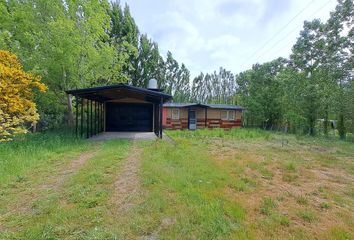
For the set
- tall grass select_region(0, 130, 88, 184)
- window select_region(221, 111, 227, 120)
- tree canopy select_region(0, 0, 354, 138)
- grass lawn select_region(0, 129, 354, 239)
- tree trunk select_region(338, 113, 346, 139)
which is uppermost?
tree canopy select_region(0, 0, 354, 138)

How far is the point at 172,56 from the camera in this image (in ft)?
101

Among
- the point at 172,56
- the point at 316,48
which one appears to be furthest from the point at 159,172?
the point at 172,56

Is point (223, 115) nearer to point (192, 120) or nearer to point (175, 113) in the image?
point (192, 120)

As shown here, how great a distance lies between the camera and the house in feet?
65.1

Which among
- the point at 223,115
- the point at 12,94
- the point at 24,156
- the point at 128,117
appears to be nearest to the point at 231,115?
the point at 223,115

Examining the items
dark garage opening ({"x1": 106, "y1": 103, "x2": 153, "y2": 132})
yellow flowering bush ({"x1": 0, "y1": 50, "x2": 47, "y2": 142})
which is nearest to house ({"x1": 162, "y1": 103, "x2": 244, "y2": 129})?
dark garage opening ({"x1": 106, "y1": 103, "x2": 153, "y2": 132})

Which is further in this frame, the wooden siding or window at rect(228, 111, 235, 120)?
window at rect(228, 111, 235, 120)

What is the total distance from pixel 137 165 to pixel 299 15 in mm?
10641

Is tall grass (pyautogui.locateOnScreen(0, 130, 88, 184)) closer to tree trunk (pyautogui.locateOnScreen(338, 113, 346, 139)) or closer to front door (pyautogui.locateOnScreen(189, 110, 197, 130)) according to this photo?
A: front door (pyautogui.locateOnScreen(189, 110, 197, 130))

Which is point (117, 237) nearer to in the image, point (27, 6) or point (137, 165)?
point (137, 165)

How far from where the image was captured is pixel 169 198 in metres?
3.67

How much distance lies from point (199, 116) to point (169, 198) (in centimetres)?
1723

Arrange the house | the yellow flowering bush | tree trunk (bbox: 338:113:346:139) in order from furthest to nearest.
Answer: the house < tree trunk (bbox: 338:113:346:139) < the yellow flowering bush

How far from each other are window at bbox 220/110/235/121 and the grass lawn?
14943mm
